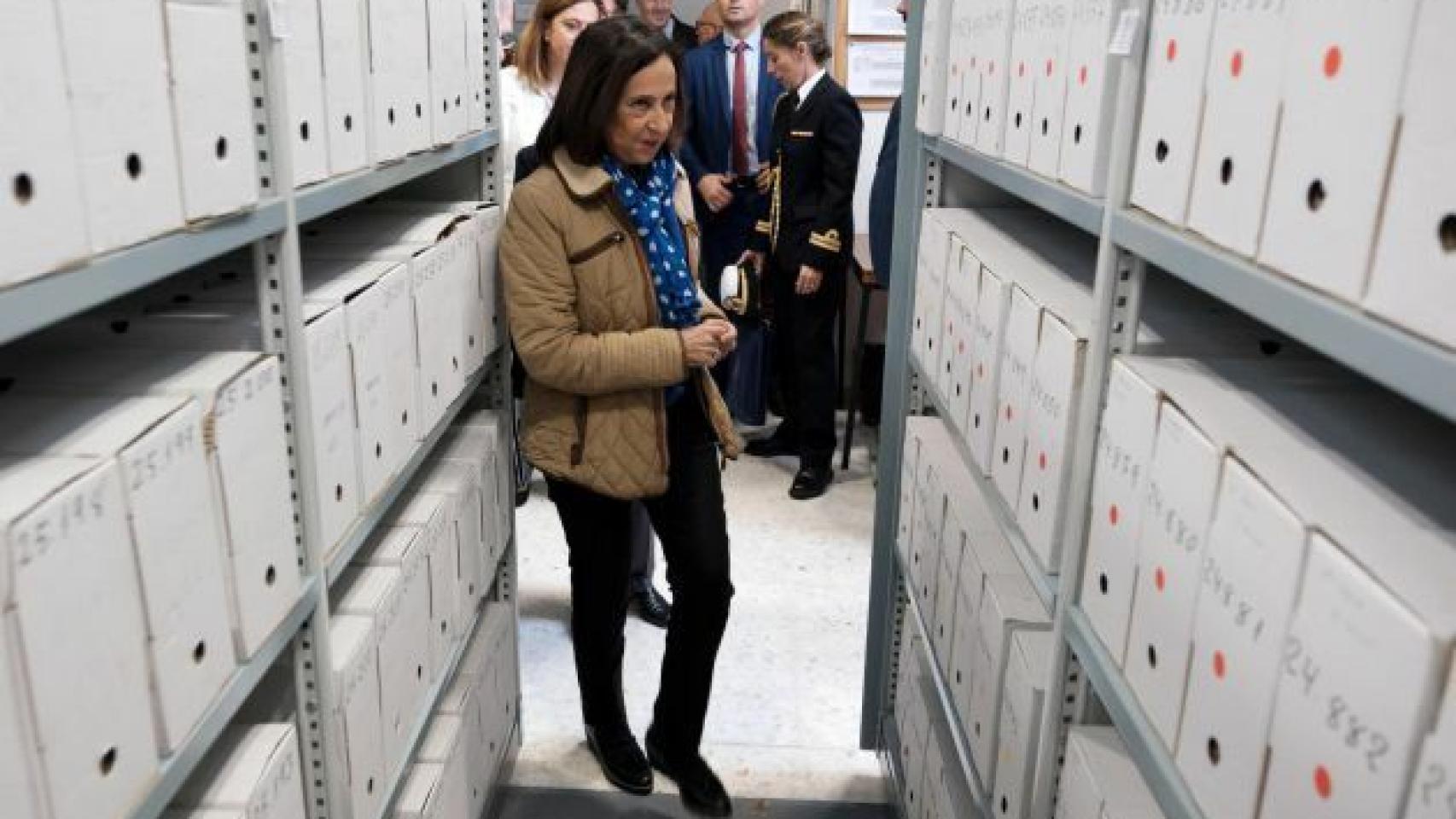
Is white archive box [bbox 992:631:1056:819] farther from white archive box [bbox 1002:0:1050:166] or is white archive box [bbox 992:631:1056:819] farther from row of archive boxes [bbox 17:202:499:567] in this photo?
row of archive boxes [bbox 17:202:499:567]

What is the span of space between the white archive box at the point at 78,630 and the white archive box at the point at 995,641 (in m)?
0.98

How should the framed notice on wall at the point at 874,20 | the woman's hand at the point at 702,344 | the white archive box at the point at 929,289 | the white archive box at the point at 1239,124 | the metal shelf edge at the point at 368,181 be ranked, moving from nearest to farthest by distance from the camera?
the white archive box at the point at 1239,124 → the metal shelf edge at the point at 368,181 → the white archive box at the point at 929,289 → the woman's hand at the point at 702,344 → the framed notice on wall at the point at 874,20

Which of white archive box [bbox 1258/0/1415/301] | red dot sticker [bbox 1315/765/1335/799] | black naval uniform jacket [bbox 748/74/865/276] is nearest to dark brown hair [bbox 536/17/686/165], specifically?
white archive box [bbox 1258/0/1415/301]

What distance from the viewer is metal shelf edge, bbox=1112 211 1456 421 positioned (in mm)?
621

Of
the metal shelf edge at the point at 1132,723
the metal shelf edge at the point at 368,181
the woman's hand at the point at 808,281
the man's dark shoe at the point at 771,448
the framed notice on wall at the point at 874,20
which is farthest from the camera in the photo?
the framed notice on wall at the point at 874,20

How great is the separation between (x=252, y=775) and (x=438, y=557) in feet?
2.25

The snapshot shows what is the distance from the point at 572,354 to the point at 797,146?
205 cm

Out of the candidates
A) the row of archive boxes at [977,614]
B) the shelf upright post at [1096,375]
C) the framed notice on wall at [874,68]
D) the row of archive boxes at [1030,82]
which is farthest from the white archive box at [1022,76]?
the framed notice on wall at [874,68]

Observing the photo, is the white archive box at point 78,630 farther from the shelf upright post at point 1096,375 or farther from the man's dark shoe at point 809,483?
the man's dark shoe at point 809,483

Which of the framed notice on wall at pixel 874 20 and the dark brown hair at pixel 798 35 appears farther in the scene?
the framed notice on wall at pixel 874 20

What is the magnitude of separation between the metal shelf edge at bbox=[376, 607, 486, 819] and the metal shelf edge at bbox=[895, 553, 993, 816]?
81 cm

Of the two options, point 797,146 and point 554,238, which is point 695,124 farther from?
point 554,238

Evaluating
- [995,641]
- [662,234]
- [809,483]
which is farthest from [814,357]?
[995,641]

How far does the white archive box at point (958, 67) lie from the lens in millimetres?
1742
